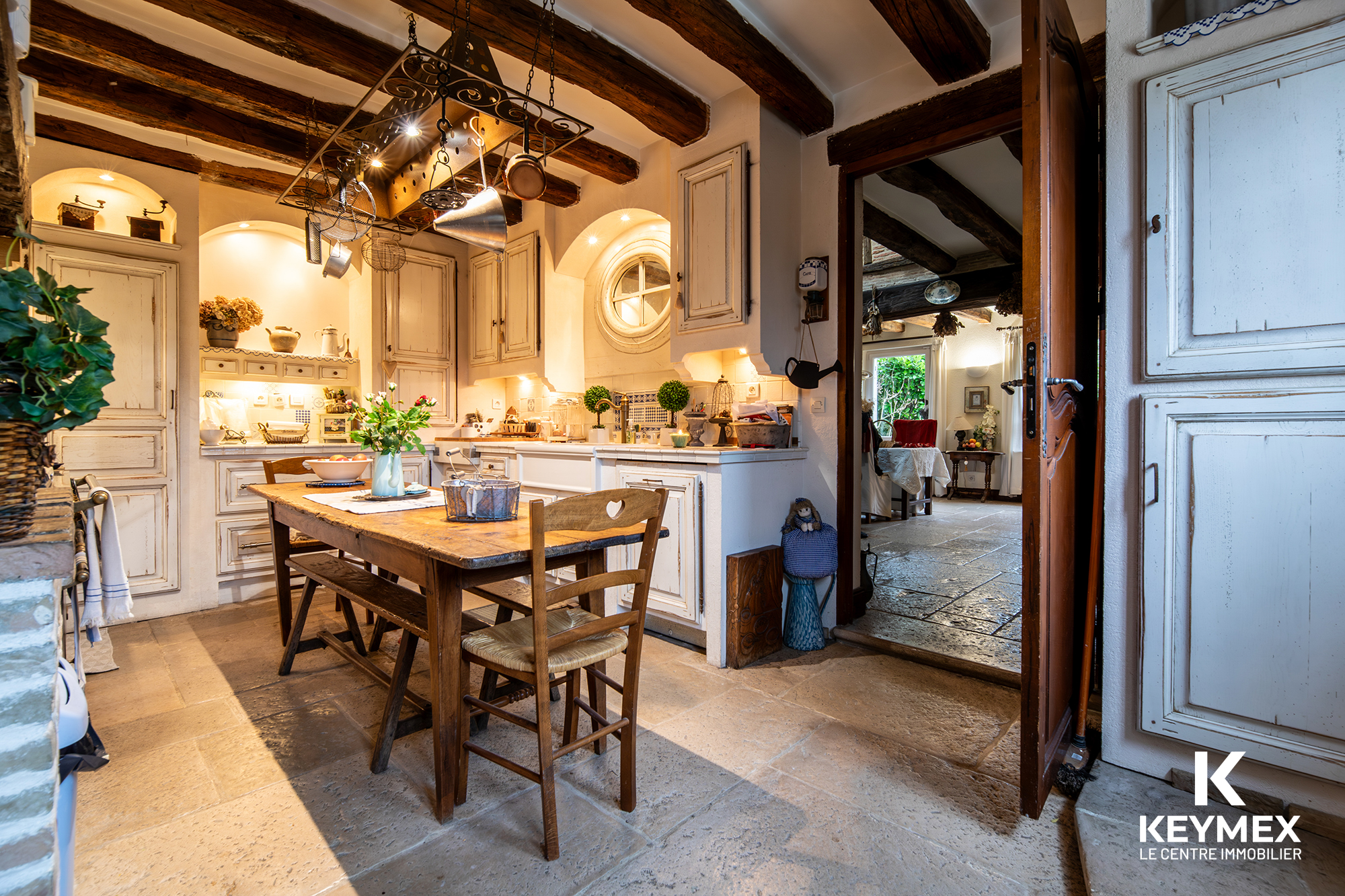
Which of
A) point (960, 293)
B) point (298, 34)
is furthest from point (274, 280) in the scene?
point (960, 293)

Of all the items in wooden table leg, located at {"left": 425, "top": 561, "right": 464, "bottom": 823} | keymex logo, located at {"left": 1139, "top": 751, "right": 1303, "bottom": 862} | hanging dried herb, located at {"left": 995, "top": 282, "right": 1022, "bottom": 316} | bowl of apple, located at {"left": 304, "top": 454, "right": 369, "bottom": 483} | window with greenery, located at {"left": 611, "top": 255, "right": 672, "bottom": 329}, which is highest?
hanging dried herb, located at {"left": 995, "top": 282, "right": 1022, "bottom": 316}

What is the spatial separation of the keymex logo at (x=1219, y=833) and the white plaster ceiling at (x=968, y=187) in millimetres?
3145

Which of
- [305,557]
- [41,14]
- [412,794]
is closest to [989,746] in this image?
[412,794]

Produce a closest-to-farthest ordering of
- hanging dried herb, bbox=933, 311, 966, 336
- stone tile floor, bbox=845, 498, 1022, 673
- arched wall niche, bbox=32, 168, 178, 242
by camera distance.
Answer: stone tile floor, bbox=845, 498, 1022, 673 → arched wall niche, bbox=32, 168, 178, 242 → hanging dried herb, bbox=933, 311, 966, 336

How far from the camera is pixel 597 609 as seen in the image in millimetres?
2051

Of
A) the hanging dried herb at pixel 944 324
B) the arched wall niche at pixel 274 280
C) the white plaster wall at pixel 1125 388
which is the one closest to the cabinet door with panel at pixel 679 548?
the white plaster wall at pixel 1125 388

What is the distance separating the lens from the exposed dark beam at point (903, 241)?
5117 millimetres

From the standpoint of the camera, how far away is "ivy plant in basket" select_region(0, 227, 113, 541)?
0.92 metres

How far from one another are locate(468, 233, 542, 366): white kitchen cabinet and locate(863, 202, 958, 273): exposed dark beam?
273 centimetres

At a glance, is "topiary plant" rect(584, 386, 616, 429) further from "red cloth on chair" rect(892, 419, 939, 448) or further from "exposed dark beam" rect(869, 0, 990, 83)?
"red cloth on chair" rect(892, 419, 939, 448)

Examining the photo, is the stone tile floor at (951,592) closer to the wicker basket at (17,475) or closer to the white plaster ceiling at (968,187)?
the white plaster ceiling at (968,187)

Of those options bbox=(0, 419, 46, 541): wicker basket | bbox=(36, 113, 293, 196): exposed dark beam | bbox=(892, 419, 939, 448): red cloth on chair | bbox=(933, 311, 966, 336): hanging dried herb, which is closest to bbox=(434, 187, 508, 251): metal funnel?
bbox=(0, 419, 46, 541): wicker basket

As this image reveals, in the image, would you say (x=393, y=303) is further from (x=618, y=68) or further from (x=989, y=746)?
(x=989, y=746)

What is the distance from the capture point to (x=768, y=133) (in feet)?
11.0
